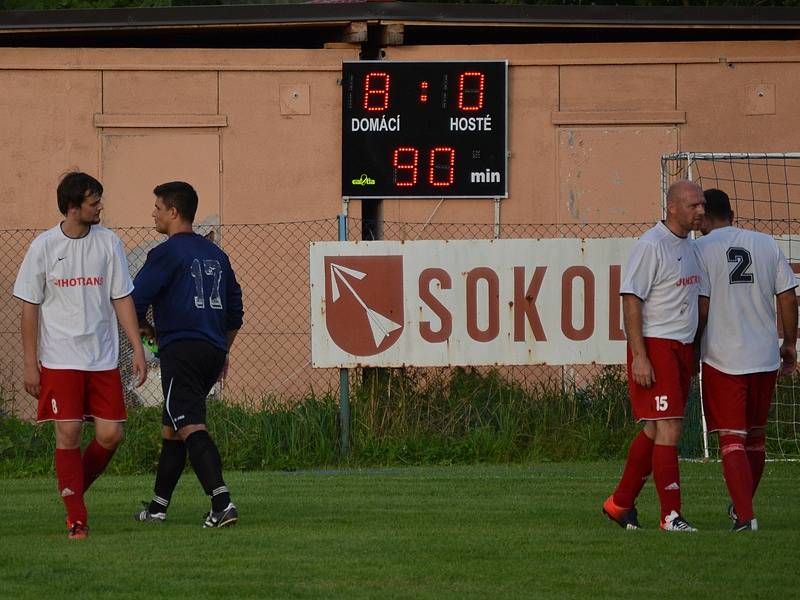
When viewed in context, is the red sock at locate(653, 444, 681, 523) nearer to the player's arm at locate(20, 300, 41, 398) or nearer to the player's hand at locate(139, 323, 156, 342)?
the player's hand at locate(139, 323, 156, 342)

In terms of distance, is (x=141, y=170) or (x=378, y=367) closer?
(x=378, y=367)

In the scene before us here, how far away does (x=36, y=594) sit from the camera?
640 centimetres

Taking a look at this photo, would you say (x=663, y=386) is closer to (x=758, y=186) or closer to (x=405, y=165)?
(x=405, y=165)

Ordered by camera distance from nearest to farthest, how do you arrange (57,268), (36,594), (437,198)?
(36,594)
(57,268)
(437,198)

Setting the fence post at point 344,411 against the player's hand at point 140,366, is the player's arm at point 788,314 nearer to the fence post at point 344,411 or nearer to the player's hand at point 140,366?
the player's hand at point 140,366

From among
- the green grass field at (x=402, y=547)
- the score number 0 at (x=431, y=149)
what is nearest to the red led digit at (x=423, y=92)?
the score number 0 at (x=431, y=149)

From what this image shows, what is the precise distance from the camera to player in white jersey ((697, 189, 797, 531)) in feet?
27.1

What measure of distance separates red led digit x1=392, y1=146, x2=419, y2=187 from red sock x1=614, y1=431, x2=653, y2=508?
7801 mm

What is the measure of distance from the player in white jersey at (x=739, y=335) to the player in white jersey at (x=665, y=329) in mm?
231

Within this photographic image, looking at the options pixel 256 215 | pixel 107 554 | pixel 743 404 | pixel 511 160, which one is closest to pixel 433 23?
pixel 511 160

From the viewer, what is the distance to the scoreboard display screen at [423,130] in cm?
1573

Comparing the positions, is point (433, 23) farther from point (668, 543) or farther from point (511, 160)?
point (668, 543)

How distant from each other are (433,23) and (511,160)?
5.60 ft

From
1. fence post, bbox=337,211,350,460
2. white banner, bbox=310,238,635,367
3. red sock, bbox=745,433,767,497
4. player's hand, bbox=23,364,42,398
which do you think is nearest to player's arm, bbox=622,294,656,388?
red sock, bbox=745,433,767,497
